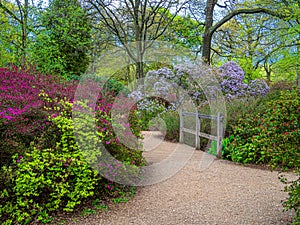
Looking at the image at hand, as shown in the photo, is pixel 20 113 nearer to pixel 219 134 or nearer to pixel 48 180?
pixel 48 180

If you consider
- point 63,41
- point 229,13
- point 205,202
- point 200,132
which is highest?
point 229,13

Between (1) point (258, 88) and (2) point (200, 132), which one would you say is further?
(1) point (258, 88)

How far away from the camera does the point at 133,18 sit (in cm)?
1315

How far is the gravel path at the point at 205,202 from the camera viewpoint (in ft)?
10.6

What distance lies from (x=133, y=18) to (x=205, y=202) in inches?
437

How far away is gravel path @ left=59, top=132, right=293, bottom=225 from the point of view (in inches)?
127

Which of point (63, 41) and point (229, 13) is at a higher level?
point (229, 13)

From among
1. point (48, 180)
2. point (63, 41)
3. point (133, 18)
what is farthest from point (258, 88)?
point (48, 180)

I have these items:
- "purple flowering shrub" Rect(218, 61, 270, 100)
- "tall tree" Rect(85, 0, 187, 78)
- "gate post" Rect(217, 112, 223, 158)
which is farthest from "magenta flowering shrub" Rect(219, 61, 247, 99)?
"gate post" Rect(217, 112, 223, 158)

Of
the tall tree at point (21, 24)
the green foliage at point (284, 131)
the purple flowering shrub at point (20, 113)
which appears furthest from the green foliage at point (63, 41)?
the green foliage at point (284, 131)

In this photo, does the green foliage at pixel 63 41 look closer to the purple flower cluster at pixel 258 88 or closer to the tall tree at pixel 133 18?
the tall tree at pixel 133 18

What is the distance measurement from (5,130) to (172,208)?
2324 mm

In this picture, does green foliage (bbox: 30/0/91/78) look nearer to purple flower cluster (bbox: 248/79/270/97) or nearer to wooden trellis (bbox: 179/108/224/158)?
wooden trellis (bbox: 179/108/224/158)

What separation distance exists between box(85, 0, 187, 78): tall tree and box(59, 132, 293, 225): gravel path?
8.94 m
